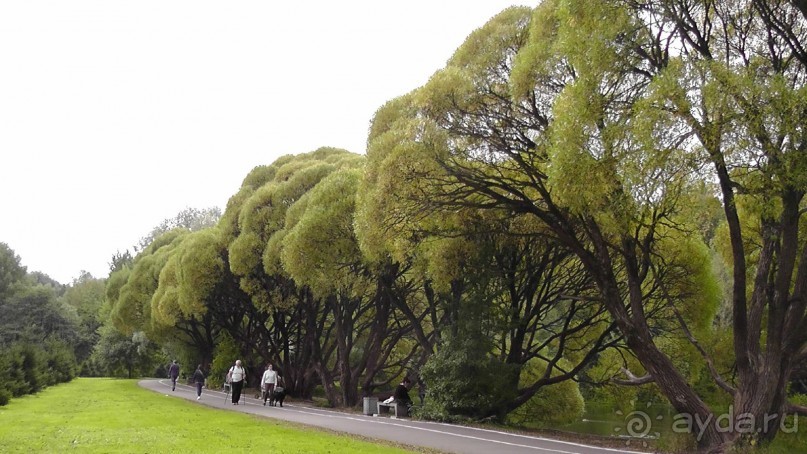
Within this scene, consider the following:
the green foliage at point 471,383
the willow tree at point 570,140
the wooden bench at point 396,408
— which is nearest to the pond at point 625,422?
the green foliage at point 471,383

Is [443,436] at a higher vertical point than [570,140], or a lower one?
lower

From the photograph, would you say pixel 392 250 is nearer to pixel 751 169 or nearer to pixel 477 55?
pixel 477 55

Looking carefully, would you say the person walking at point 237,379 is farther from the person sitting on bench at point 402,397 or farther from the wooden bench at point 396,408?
the person sitting on bench at point 402,397

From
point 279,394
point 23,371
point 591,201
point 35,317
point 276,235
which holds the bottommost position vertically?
point 279,394

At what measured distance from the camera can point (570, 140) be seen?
39.1ft

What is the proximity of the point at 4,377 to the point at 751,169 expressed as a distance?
27.5 metres

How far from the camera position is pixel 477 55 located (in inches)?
642

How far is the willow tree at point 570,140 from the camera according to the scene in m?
11.9

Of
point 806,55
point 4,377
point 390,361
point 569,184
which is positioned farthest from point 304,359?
point 806,55

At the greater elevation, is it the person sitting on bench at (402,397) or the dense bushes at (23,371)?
the dense bushes at (23,371)

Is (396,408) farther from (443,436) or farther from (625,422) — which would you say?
(625,422)

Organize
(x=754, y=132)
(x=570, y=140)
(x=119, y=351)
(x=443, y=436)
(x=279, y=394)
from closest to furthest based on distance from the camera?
(x=754, y=132) → (x=570, y=140) → (x=443, y=436) → (x=279, y=394) → (x=119, y=351)

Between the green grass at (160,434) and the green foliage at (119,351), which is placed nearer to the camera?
the green grass at (160,434)

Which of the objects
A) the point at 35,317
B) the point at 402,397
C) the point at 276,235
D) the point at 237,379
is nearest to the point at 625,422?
the point at 402,397
